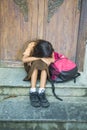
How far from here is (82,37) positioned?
12.4 ft

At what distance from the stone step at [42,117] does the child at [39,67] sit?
0.11m

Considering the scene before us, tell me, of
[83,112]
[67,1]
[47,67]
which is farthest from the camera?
[67,1]

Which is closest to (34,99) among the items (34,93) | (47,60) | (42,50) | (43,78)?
(34,93)

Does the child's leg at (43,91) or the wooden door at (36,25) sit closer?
the child's leg at (43,91)

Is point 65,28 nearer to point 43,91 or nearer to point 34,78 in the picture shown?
point 34,78

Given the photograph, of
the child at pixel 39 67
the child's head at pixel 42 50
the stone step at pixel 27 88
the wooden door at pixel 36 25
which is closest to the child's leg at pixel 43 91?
the child at pixel 39 67

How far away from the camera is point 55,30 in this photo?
12.7ft

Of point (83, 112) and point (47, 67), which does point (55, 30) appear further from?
point (83, 112)

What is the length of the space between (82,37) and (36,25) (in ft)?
2.34

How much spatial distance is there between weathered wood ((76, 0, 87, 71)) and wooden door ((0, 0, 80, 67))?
95 mm

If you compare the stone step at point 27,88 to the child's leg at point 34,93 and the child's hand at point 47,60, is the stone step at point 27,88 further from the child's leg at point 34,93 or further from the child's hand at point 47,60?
the child's hand at point 47,60

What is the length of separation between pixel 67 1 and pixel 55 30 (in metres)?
0.46

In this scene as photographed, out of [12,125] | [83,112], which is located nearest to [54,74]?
[83,112]

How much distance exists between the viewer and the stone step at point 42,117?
3008 millimetres
